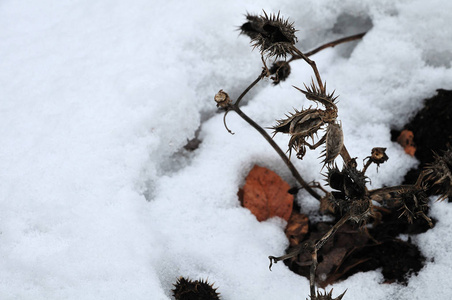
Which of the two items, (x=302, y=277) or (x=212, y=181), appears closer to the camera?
(x=302, y=277)

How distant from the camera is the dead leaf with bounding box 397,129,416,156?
2.41 m

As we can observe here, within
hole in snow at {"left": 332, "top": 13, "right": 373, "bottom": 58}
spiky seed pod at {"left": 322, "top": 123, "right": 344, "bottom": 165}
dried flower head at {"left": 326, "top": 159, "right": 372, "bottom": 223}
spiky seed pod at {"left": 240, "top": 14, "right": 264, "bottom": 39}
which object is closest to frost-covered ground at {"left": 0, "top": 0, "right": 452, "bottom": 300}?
hole in snow at {"left": 332, "top": 13, "right": 373, "bottom": 58}

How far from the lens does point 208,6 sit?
8.95ft

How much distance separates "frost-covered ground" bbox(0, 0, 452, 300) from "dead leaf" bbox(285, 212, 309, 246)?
0.05 metres

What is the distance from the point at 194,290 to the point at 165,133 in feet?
3.09

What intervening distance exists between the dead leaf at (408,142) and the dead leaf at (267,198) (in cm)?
75

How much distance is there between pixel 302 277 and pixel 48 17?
2364 millimetres

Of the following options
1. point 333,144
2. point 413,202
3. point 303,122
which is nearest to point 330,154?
point 333,144

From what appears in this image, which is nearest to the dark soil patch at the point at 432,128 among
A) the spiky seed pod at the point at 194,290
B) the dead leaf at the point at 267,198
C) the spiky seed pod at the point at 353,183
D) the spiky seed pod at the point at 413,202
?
the spiky seed pod at the point at 413,202

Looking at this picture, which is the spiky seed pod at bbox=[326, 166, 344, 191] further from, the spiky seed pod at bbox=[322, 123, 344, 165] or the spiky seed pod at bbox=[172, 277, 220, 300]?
the spiky seed pod at bbox=[172, 277, 220, 300]

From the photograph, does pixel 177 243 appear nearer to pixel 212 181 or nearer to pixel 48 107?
pixel 212 181

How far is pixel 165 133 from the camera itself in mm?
2463

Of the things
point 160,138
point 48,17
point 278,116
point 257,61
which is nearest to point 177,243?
point 160,138

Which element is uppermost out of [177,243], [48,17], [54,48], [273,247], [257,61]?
[48,17]
